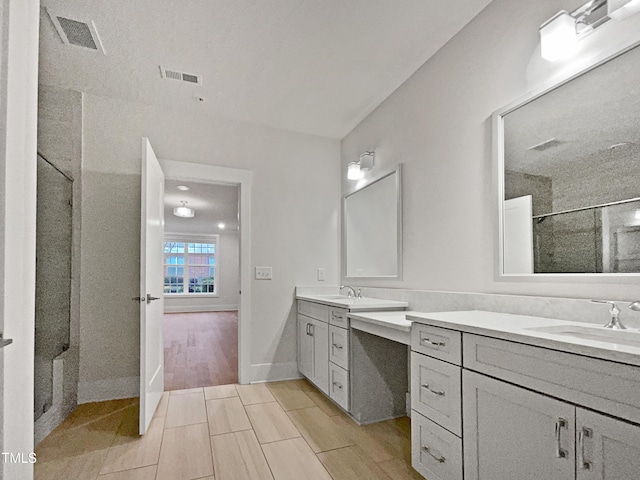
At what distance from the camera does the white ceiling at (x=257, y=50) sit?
6.59ft

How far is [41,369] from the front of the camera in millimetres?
2350

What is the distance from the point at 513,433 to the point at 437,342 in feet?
1.47

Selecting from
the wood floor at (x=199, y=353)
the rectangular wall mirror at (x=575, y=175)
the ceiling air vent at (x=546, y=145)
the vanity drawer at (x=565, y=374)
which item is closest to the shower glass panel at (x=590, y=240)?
the rectangular wall mirror at (x=575, y=175)

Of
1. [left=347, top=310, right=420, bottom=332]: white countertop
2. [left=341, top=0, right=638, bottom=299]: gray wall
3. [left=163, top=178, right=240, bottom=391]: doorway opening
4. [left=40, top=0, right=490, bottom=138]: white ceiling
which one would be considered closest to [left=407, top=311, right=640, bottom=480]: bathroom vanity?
[left=347, top=310, right=420, bottom=332]: white countertop

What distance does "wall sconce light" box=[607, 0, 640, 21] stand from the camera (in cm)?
131

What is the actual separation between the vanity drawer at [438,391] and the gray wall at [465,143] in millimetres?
583

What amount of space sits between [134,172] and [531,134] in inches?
116

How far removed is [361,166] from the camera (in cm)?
322

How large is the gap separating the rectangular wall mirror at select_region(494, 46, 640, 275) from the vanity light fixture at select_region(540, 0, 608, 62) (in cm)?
14

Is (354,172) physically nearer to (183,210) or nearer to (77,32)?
(77,32)

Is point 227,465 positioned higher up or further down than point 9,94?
further down

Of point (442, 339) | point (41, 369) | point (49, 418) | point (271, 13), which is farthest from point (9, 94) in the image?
point (49, 418)

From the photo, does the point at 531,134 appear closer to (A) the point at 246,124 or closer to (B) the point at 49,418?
(A) the point at 246,124

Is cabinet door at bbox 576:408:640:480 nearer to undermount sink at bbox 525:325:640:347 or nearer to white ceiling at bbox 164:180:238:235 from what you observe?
undermount sink at bbox 525:325:640:347
